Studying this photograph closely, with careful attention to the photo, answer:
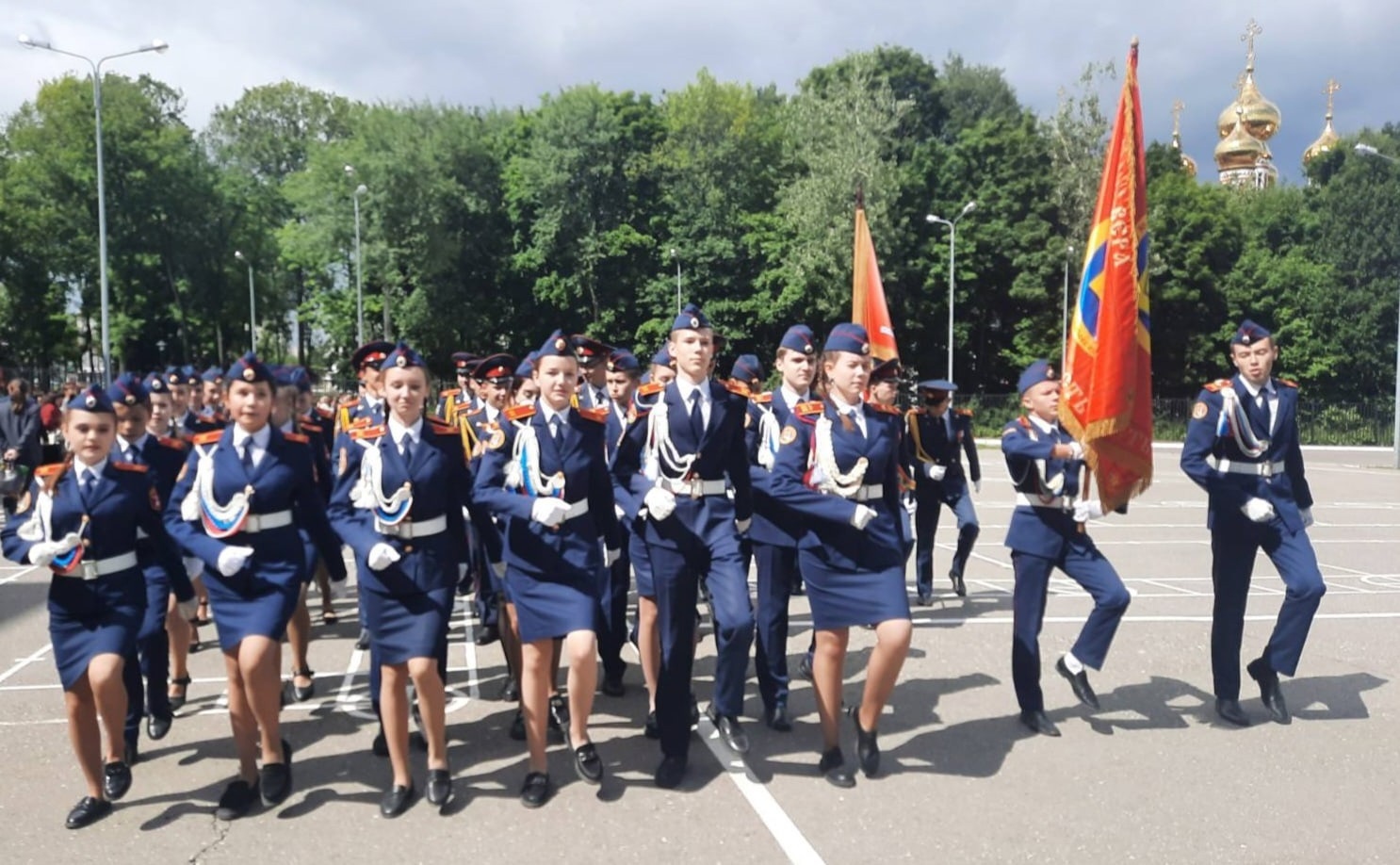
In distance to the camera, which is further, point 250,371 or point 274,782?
point 250,371

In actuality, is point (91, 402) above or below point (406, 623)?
Answer: above

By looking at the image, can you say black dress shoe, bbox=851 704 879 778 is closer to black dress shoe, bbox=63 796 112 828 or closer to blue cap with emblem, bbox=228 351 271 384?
blue cap with emblem, bbox=228 351 271 384

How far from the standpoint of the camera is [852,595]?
17.7 ft

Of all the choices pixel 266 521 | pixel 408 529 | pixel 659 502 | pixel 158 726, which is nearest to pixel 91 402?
pixel 266 521

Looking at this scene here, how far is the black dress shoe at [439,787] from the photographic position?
16.1 feet

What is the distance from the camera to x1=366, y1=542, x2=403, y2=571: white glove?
4.74 meters

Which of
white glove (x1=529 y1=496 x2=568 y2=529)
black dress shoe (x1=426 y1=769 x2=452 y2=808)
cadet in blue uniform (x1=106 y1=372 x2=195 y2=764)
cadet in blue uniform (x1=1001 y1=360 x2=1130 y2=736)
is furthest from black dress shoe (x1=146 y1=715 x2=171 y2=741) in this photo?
cadet in blue uniform (x1=1001 y1=360 x2=1130 y2=736)

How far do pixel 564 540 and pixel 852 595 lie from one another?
140cm

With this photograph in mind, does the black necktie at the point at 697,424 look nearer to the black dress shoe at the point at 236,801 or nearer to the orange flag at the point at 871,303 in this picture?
Answer: the black dress shoe at the point at 236,801

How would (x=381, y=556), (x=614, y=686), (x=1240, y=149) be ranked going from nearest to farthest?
(x=381, y=556) → (x=614, y=686) → (x=1240, y=149)

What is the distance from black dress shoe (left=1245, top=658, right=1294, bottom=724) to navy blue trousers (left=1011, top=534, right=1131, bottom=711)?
92 cm

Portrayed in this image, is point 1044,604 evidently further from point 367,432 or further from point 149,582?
point 149,582

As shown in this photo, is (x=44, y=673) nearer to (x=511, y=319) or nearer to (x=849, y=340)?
(x=849, y=340)

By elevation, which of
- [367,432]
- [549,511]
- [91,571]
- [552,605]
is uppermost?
[367,432]
